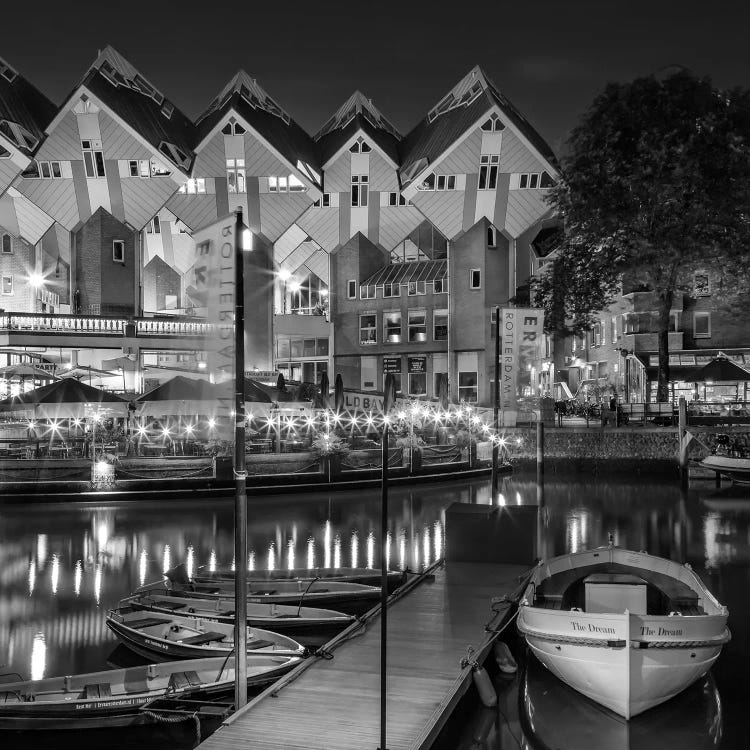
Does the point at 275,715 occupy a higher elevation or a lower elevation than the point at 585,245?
lower

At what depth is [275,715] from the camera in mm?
10297

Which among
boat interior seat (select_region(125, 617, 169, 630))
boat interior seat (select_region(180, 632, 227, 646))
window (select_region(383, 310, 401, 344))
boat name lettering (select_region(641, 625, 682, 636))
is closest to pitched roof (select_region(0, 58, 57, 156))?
window (select_region(383, 310, 401, 344))

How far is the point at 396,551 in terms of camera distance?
26328 millimetres

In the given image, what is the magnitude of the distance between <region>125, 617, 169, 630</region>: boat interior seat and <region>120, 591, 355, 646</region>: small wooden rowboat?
0.88 feet

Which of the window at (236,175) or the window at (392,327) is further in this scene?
the window at (392,327)

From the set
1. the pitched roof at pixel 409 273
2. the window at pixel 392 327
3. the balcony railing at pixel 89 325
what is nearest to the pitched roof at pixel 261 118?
the pitched roof at pixel 409 273

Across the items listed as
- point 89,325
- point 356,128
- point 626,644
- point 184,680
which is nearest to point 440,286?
point 356,128

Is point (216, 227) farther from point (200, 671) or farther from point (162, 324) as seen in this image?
point (162, 324)

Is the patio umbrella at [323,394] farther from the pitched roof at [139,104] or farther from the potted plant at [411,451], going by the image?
the pitched roof at [139,104]

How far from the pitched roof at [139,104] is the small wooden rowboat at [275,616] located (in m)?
52.1


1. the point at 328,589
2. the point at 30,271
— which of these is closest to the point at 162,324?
the point at 30,271

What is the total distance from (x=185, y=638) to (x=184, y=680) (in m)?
1.97

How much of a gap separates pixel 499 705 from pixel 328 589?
557cm

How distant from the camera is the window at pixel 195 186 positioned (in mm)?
66125
